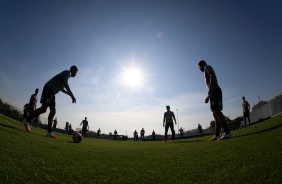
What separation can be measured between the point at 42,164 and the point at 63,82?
4.50 metres

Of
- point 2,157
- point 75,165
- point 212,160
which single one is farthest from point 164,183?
point 2,157

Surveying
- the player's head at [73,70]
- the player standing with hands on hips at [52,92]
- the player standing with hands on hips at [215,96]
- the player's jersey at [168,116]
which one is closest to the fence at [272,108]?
the player's jersey at [168,116]

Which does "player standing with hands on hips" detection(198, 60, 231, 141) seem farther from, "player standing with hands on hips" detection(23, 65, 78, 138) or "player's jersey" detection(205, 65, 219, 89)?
"player standing with hands on hips" detection(23, 65, 78, 138)

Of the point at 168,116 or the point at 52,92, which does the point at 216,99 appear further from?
the point at 168,116

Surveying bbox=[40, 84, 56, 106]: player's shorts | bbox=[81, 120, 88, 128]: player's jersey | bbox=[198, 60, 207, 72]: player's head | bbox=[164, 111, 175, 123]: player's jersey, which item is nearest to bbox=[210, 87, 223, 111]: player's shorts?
bbox=[198, 60, 207, 72]: player's head

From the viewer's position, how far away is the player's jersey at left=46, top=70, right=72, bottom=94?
5953 mm

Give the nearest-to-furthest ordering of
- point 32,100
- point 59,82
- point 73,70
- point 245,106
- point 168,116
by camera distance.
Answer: point 59,82
point 73,70
point 168,116
point 32,100
point 245,106

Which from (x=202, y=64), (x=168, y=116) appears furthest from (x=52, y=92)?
(x=168, y=116)

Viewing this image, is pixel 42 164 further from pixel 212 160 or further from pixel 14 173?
pixel 212 160

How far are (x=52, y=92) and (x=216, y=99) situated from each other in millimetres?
5700

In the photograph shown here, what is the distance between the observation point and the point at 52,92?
234 inches

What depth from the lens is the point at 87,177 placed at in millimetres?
1873

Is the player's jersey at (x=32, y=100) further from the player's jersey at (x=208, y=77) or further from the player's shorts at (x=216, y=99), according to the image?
the player's shorts at (x=216, y=99)

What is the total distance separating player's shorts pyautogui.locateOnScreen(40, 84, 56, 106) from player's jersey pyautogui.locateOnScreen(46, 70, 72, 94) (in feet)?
0.39
